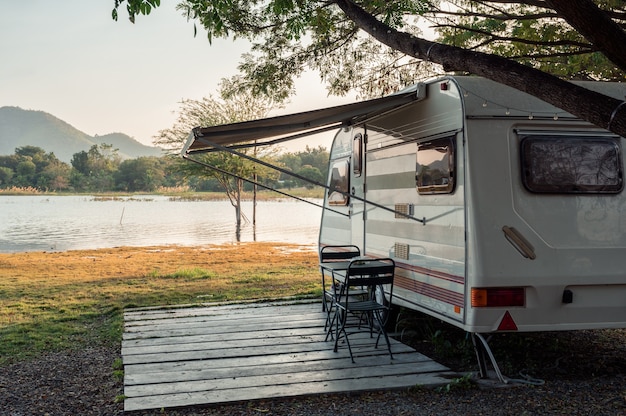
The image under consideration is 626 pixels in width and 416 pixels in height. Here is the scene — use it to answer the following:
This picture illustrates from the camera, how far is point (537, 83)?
11.1ft

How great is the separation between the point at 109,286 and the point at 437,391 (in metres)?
7.87

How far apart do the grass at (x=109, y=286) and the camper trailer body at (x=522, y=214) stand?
3741mm

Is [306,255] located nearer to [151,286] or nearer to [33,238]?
[151,286]

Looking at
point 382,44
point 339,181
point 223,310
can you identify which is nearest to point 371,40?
point 382,44

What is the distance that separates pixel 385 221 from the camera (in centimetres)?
591

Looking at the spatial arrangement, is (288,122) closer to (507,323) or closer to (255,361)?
(255,361)

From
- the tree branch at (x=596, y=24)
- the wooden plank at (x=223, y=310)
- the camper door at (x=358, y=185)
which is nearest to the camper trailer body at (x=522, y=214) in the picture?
the tree branch at (x=596, y=24)

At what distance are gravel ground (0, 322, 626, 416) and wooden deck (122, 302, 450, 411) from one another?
14 centimetres

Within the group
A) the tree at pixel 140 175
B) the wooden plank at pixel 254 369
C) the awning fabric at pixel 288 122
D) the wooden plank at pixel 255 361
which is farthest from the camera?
the tree at pixel 140 175

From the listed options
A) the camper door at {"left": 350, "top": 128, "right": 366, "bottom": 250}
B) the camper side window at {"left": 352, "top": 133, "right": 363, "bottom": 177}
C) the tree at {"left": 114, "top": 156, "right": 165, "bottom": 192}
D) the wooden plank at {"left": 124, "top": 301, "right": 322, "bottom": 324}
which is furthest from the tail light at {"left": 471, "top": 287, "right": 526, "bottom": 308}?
the tree at {"left": 114, "top": 156, "right": 165, "bottom": 192}

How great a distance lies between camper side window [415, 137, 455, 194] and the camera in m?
4.61

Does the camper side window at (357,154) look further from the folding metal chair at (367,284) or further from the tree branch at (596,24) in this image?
the tree branch at (596,24)

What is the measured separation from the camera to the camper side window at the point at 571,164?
4418 millimetres

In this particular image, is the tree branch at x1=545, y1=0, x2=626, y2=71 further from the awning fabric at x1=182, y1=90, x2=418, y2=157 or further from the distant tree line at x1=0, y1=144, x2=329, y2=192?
the distant tree line at x1=0, y1=144, x2=329, y2=192
